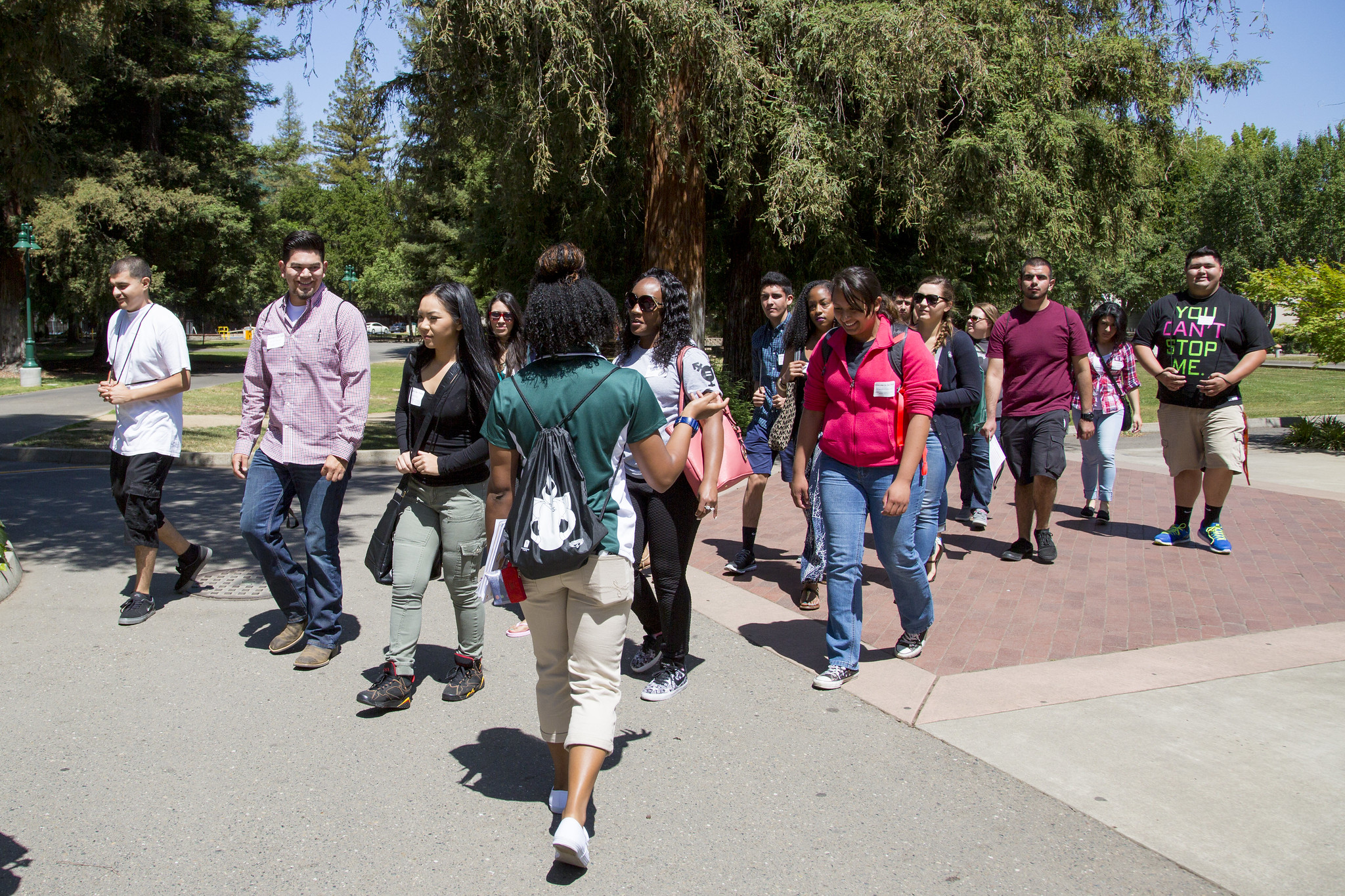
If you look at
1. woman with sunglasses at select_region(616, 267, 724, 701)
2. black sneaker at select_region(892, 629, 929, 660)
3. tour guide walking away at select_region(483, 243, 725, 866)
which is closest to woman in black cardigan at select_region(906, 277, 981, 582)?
black sneaker at select_region(892, 629, 929, 660)

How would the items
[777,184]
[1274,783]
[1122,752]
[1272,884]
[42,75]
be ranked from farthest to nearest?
[777,184]
[42,75]
[1122,752]
[1274,783]
[1272,884]

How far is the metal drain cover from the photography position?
596 centimetres

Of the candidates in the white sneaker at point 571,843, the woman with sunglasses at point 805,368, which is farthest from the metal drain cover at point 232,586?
the white sneaker at point 571,843

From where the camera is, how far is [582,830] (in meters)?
2.91

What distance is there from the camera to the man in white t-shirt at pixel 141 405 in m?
5.42

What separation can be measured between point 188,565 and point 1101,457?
6.80 metres

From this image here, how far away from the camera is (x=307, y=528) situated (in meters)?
4.66

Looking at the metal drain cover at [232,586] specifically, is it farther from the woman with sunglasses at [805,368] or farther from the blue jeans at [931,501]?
the blue jeans at [931,501]

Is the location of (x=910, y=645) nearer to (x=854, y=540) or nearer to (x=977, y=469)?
(x=854, y=540)

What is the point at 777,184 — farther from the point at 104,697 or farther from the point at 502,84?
the point at 104,697

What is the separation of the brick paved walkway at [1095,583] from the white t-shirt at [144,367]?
349 cm

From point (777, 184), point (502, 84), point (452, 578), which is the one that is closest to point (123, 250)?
point (502, 84)

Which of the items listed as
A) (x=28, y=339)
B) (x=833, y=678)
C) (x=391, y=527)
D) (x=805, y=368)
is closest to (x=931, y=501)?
(x=805, y=368)

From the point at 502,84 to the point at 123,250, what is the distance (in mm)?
21421
